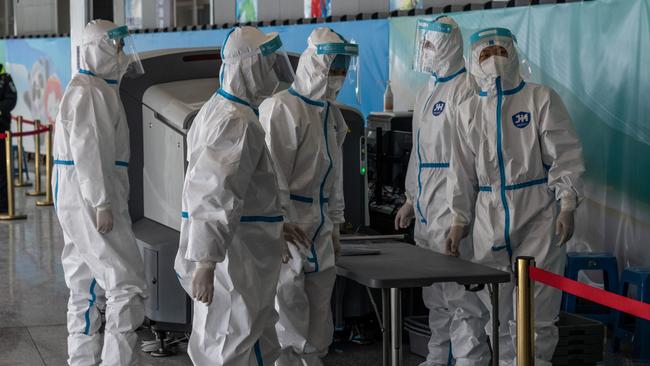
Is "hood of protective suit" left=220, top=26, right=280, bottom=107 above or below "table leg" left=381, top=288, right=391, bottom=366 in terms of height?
above

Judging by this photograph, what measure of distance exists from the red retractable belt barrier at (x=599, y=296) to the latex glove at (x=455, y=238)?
1.16 meters

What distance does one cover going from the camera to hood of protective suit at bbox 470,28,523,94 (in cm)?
418

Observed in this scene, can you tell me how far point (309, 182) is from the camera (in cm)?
395

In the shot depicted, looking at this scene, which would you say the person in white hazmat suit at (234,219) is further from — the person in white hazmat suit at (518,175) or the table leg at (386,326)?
the person in white hazmat suit at (518,175)

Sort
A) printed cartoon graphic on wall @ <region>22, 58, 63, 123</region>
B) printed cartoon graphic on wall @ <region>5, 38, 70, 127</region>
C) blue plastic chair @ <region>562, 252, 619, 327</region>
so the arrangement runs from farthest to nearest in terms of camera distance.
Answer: printed cartoon graphic on wall @ <region>22, 58, 63, 123</region>, printed cartoon graphic on wall @ <region>5, 38, 70, 127</region>, blue plastic chair @ <region>562, 252, 619, 327</region>

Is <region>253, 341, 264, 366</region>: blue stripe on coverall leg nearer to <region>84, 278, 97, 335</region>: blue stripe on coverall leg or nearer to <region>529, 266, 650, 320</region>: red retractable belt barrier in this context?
<region>529, 266, 650, 320</region>: red retractable belt barrier

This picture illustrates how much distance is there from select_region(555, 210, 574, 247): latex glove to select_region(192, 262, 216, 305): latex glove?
1.60m

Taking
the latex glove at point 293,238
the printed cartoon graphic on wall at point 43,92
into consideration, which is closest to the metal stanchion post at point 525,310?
the latex glove at point 293,238

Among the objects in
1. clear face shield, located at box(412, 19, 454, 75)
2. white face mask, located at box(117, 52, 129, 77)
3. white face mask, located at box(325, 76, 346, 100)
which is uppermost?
clear face shield, located at box(412, 19, 454, 75)

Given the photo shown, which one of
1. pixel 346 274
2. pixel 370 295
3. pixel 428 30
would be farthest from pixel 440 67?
pixel 346 274

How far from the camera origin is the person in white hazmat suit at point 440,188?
4.45m

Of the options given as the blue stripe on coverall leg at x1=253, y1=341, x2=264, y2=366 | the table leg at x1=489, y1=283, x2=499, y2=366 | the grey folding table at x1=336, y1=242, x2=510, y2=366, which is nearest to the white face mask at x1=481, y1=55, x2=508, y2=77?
the grey folding table at x1=336, y1=242, x2=510, y2=366

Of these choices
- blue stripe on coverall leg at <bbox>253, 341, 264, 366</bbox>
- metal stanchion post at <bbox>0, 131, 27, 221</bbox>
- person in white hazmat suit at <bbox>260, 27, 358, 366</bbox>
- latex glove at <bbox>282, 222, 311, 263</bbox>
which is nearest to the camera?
blue stripe on coverall leg at <bbox>253, 341, 264, 366</bbox>

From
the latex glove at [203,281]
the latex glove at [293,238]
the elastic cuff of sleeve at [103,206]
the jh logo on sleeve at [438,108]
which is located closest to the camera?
the latex glove at [203,281]
